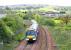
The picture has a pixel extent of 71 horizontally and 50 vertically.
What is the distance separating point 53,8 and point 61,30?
0.22 m

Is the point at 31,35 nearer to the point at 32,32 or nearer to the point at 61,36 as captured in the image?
the point at 32,32

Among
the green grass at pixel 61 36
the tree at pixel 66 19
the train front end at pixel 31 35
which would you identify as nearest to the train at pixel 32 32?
the train front end at pixel 31 35

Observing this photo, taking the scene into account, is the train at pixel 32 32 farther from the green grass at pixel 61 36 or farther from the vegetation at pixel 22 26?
the green grass at pixel 61 36

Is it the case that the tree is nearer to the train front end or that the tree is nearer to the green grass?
the green grass

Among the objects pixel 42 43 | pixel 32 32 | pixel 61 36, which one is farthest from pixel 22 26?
pixel 61 36

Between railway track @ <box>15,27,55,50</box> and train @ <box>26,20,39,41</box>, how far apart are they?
39mm

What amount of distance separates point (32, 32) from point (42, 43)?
0.14 meters

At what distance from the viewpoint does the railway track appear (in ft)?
6.06

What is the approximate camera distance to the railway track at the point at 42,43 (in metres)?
1.85

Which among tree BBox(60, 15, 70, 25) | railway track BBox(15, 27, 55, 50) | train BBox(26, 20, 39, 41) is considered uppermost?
tree BBox(60, 15, 70, 25)

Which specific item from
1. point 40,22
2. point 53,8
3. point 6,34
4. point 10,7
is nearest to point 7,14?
point 10,7

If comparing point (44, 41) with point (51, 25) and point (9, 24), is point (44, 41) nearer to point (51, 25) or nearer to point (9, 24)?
point (51, 25)

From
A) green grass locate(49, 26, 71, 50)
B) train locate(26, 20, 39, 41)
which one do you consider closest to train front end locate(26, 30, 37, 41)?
train locate(26, 20, 39, 41)

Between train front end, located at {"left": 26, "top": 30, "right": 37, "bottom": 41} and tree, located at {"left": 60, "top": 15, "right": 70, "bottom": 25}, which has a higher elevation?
tree, located at {"left": 60, "top": 15, "right": 70, "bottom": 25}
